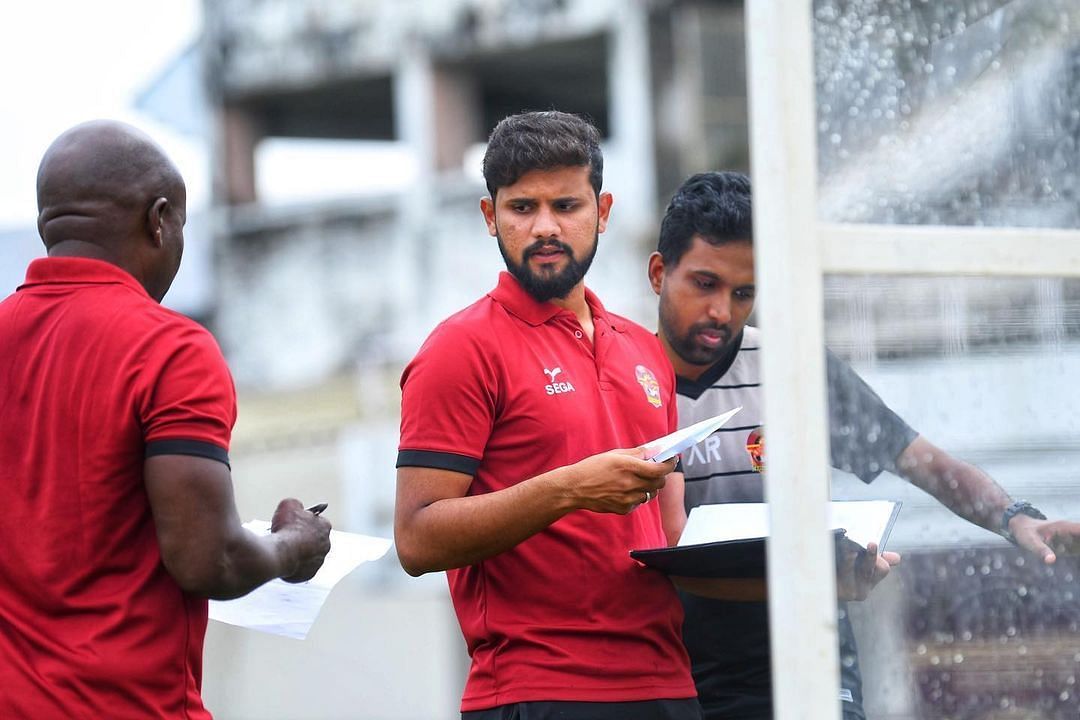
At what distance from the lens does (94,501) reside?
84.6 inches

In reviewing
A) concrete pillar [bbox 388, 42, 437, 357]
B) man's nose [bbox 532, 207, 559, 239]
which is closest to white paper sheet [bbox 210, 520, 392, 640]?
man's nose [bbox 532, 207, 559, 239]

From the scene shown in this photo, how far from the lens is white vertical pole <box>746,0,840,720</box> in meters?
1.93

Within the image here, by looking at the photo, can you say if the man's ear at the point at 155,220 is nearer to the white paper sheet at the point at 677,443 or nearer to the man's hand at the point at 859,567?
the white paper sheet at the point at 677,443

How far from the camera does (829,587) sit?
195 centimetres

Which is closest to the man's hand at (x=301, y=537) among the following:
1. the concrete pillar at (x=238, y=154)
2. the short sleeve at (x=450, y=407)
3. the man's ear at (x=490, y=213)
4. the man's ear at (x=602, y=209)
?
the short sleeve at (x=450, y=407)

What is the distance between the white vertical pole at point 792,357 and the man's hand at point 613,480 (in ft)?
1.19

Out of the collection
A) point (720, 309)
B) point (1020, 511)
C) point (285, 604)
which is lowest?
point (285, 604)

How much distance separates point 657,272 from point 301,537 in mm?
1097

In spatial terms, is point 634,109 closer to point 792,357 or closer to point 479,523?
point 479,523

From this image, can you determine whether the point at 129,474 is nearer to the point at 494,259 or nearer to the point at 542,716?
the point at 542,716

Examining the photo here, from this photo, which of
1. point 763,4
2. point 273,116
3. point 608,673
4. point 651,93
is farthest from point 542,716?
point 273,116

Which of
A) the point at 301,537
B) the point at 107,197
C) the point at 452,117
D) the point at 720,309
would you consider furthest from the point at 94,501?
the point at 452,117

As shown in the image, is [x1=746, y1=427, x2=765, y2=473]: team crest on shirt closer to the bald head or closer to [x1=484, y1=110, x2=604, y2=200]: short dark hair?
[x1=484, y1=110, x2=604, y2=200]: short dark hair

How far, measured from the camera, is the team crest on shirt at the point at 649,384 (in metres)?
2.68
